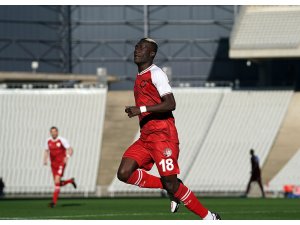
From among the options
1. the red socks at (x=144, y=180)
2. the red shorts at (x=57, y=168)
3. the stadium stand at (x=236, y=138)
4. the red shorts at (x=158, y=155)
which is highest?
the red shorts at (x=158, y=155)

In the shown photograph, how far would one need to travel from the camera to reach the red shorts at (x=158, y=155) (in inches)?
571

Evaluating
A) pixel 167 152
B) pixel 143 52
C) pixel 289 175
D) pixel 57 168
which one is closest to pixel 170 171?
pixel 167 152

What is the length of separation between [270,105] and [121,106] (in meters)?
7.86

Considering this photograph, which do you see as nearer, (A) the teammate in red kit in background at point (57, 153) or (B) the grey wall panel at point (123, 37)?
(A) the teammate in red kit in background at point (57, 153)

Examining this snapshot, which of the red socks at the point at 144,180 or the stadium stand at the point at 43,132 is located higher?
the red socks at the point at 144,180

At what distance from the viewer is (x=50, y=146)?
27.5 meters

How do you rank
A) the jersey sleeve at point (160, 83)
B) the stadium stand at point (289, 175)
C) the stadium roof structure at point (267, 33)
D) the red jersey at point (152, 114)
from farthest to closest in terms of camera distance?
the stadium roof structure at point (267, 33), the stadium stand at point (289, 175), the red jersey at point (152, 114), the jersey sleeve at point (160, 83)

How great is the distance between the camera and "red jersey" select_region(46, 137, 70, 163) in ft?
89.6

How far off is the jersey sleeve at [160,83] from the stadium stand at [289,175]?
3053 cm

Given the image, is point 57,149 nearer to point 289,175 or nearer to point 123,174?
point 123,174

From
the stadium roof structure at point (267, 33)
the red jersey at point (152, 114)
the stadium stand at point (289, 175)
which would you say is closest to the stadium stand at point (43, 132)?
the stadium stand at point (289, 175)

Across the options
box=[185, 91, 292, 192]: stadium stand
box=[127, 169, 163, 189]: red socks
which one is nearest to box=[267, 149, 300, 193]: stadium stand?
box=[185, 91, 292, 192]: stadium stand

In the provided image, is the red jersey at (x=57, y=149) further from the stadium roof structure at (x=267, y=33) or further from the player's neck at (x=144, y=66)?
the stadium roof structure at (x=267, y=33)

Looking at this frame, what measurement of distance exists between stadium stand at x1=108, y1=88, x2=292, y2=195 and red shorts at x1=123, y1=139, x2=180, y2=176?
2983 cm
